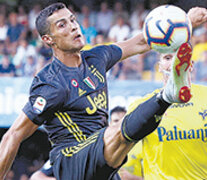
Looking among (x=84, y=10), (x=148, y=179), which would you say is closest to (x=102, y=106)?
(x=148, y=179)

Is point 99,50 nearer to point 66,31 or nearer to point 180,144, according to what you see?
point 66,31

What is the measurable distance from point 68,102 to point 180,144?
4.16 ft

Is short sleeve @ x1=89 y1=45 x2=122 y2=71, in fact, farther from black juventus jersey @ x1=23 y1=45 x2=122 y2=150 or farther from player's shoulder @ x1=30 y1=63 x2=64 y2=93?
player's shoulder @ x1=30 y1=63 x2=64 y2=93

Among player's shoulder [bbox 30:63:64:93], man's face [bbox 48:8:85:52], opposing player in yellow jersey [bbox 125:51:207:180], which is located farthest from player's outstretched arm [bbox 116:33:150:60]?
player's shoulder [bbox 30:63:64:93]

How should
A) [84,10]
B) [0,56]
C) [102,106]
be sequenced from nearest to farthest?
[102,106]
[0,56]
[84,10]

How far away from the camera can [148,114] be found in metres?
3.60

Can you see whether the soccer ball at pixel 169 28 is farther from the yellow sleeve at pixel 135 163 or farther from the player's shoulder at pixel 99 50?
the yellow sleeve at pixel 135 163

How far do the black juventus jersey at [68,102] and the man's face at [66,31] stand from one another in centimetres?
20

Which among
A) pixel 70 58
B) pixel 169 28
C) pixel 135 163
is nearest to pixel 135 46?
pixel 70 58

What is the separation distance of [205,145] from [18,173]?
7.32 m

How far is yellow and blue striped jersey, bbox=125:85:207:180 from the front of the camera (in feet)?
15.4

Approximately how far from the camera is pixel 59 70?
457cm

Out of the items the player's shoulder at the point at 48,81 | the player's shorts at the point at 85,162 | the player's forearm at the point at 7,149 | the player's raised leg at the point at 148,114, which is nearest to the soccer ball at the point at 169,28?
the player's raised leg at the point at 148,114

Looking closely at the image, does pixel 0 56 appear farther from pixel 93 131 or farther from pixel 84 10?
pixel 93 131
